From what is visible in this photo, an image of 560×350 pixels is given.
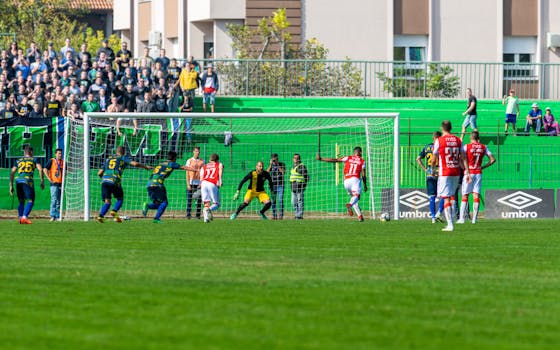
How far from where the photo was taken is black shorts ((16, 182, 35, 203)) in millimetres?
27119

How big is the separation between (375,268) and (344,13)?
109ft

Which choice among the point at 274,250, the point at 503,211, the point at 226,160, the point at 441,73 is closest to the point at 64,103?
the point at 226,160

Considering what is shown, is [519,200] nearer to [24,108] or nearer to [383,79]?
[383,79]

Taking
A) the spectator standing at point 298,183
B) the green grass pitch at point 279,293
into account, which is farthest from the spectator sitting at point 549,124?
the green grass pitch at point 279,293

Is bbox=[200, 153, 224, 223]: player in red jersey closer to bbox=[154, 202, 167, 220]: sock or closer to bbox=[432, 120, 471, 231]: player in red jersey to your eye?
bbox=[154, 202, 167, 220]: sock

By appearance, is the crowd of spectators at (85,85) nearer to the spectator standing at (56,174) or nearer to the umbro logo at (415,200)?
the spectator standing at (56,174)

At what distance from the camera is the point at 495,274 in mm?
13633

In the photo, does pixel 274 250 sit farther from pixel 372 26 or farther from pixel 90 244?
pixel 372 26

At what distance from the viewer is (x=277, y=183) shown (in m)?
32.5

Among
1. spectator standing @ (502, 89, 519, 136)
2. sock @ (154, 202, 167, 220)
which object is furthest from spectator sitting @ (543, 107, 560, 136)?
sock @ (154, 202, 167, 220)

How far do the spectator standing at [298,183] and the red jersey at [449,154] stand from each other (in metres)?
9.16

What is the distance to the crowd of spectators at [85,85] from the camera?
33469 millimetres

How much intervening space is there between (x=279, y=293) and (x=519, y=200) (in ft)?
70.1

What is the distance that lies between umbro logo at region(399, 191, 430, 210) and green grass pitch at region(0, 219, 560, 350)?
482 inches
